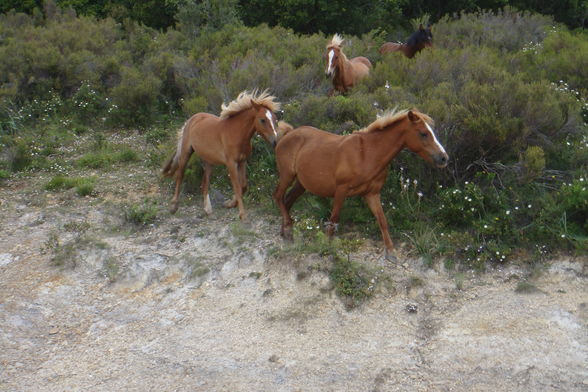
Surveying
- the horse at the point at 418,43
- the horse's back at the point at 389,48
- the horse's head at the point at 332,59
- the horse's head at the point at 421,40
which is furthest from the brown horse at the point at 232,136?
the horse's back at the point at 389,48

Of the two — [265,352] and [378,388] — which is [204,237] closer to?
[265,352]

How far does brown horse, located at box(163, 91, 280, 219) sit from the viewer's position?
24.8 feet

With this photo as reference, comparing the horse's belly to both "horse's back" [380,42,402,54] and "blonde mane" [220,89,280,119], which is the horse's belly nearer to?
"blonde mane" [220,89,280,119]

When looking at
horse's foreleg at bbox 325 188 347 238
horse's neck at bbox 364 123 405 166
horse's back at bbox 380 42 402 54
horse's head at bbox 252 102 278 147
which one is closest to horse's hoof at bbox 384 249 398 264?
horse's foreleg at bbox 325 188 347 238

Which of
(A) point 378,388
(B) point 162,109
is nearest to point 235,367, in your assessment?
(A) point 378,388

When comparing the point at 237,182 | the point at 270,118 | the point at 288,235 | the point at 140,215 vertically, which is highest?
the point at 270,118

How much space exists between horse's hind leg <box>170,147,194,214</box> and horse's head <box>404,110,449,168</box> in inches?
121

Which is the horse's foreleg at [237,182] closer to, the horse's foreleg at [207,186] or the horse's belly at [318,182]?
the horse's foreleg at [207,186]

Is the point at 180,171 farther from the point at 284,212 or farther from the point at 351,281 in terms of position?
the point at 351,281

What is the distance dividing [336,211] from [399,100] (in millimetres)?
2748

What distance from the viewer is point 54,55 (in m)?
13.0

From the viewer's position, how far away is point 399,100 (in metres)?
9.18

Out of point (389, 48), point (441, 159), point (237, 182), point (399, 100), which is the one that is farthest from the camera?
point (389, 48)

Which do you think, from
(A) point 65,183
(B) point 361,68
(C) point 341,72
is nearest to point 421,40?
(B) point 361,68
